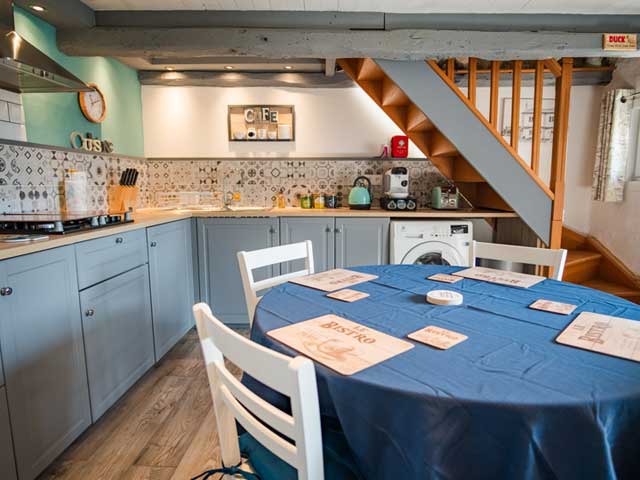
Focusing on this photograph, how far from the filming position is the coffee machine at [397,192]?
3281 mm

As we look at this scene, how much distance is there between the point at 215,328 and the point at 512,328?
80 cm

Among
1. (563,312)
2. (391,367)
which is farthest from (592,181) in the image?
(391,367)

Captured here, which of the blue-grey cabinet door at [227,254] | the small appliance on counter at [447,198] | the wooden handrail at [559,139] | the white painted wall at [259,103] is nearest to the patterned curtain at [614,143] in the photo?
the wooden handrail at [559,139]

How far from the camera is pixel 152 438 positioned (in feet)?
6.11

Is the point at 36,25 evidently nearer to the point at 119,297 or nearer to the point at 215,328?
the point at 119,297

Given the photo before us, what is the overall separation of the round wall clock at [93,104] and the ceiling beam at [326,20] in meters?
0.50

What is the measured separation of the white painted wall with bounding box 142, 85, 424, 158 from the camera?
3678mm

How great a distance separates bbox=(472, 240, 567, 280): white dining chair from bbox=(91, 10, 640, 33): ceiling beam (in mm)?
1565

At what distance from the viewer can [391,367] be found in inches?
33.9

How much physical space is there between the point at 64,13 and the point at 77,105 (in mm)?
595

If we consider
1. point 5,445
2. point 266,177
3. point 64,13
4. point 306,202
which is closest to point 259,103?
point 266,177

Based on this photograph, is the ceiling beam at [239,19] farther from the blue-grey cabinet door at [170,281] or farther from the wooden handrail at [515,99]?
the blue-grey cabinet door at [170,281]

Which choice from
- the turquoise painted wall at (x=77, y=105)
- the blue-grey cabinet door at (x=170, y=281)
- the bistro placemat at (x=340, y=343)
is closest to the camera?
the bistro placemat at (x=340, y=343)

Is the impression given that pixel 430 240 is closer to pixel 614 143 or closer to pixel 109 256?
pixel 614 143
